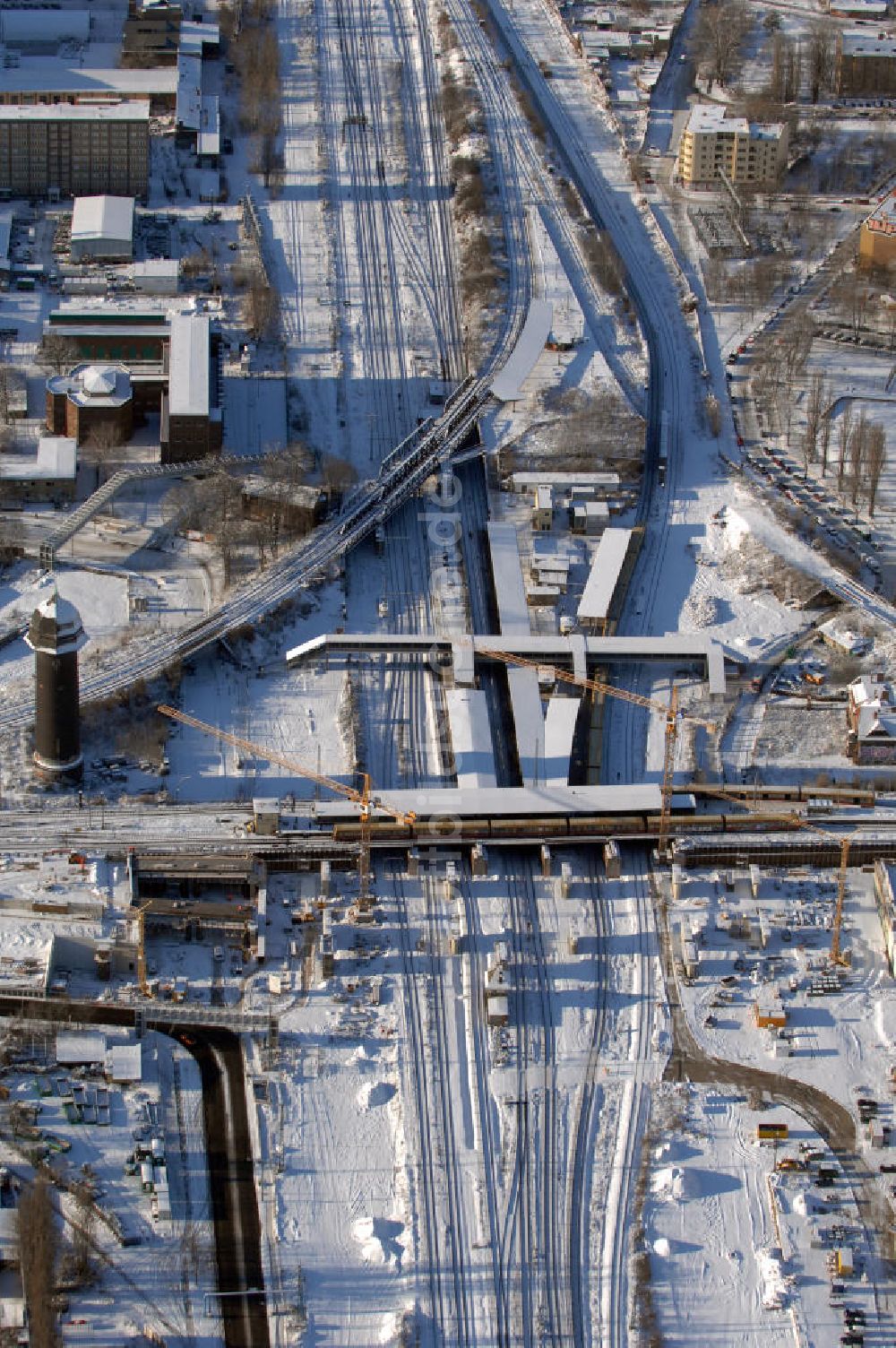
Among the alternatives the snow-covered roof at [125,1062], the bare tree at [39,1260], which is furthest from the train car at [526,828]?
the bare tree at [39,1260]

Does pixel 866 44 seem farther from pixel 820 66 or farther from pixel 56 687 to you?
pixel 56 687

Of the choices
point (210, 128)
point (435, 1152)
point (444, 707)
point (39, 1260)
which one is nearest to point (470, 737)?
point (444, 707)

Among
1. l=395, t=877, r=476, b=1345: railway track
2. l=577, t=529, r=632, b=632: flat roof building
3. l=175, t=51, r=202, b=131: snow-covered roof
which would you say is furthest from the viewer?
l=175, t=51, r=202, b=131: snow-covered roof

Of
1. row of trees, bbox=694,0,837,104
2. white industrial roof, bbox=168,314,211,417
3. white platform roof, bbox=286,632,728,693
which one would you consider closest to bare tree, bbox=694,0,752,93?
row of trees, bbox=694,0,837,104

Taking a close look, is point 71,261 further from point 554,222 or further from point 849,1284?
point 849,1284

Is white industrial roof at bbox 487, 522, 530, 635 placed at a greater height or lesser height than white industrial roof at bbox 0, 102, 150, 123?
lesser

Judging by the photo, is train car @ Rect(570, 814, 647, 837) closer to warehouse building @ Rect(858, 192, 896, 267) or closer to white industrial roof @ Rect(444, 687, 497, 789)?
white industrial roof @ Rect(444, 687, 497, 789)

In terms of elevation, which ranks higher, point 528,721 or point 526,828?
point 528,721

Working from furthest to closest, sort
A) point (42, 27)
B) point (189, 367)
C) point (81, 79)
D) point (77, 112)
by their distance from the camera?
point (42, 27)
point (81, 79)
point (77, 112)
point (189, 367)
